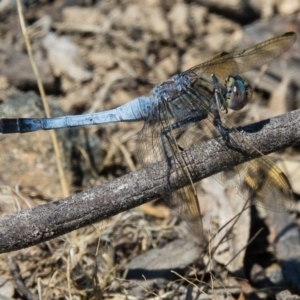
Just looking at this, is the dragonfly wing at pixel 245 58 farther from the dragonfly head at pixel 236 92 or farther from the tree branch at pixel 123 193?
the tree branch at pixel 123 193

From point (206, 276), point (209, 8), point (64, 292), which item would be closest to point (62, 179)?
point (64, 292)

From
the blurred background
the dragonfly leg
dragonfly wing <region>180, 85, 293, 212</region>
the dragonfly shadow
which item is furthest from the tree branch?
the blurred background

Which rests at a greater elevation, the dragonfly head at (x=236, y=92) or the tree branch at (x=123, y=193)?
the dragonfly head at (x=236, y=92)

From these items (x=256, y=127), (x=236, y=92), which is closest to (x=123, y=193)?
(x=256, y=127)

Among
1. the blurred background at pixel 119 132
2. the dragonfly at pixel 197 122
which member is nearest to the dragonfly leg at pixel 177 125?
the dragonfly at pixel 197 122

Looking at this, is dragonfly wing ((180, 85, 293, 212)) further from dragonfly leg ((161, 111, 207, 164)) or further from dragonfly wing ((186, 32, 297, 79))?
dragonfly wing ((186, 32, 297, 79))

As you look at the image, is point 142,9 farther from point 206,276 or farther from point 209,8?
point 206,276
